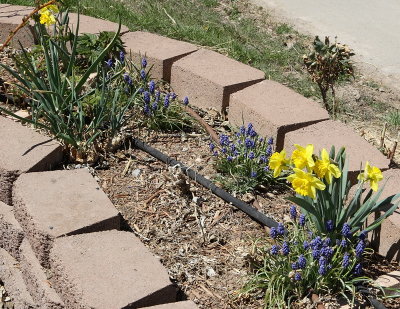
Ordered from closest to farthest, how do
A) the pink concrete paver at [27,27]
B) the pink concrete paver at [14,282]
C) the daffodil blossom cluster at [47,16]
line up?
1. the pink concrete paver at [14,282]
2. the daffodil blossom cluster at [47,16]
3. the pink concrete paver at [27,27]

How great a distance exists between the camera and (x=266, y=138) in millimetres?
4246

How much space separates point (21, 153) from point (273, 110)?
140cm

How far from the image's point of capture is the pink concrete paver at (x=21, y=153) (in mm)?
3828

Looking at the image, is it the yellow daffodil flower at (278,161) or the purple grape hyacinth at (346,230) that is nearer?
the yellow daffodil flower at (278,161)

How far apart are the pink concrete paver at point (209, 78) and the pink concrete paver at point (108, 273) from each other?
1446 millimetres

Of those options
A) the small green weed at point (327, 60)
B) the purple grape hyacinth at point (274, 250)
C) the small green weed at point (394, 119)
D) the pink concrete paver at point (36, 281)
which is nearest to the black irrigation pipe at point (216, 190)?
the purple grape hyacinth at point (274, 250)

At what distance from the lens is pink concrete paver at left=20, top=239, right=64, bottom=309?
11.1ft

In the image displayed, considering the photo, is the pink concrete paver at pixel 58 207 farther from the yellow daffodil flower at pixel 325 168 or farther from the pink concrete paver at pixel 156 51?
the pink concrete paver at pixel 156 51

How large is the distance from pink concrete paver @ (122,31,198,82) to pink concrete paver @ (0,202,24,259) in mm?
1438

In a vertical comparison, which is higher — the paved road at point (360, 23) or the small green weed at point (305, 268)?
the small green weed at point (305, 268)

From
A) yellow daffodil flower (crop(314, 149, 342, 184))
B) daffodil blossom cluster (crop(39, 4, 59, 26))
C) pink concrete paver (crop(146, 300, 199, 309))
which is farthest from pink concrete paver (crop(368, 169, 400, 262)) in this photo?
daffodil blossom cluster (crop(39, 4, 59, 26))

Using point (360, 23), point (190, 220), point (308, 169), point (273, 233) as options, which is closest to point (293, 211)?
point (273, 233)

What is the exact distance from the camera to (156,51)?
500 centimetres

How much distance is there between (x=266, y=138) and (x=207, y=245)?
2.76 feet
